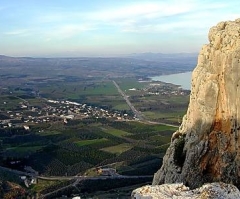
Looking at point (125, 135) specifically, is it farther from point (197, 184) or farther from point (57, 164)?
point (197, 184)

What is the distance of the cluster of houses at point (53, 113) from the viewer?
13775 centimetres

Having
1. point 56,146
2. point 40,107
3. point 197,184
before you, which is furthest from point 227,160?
point 40,107

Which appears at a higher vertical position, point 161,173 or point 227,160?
point 227,160

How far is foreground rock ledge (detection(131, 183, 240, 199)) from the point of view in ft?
65.7

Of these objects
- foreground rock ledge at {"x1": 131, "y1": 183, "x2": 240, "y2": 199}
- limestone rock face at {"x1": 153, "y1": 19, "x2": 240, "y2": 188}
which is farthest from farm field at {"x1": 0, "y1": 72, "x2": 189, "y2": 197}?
foreground rock ledge at {"x1": 131, "y1": 183, "x2": 240, "y2": 199}

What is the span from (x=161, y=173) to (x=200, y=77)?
8.27 metres

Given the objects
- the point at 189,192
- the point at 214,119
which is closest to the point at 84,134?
the point at 214,119

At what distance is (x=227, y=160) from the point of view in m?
28.4

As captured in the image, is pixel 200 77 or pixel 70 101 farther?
pixel 70 101

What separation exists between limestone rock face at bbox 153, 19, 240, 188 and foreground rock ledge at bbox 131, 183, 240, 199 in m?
6.78

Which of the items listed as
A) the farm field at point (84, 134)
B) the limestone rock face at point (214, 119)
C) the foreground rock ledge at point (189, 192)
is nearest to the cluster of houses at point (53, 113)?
the farm field at point (84, 134)

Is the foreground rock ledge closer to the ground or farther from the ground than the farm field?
farther from the ground

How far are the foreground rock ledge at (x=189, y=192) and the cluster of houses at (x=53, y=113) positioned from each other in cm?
11201

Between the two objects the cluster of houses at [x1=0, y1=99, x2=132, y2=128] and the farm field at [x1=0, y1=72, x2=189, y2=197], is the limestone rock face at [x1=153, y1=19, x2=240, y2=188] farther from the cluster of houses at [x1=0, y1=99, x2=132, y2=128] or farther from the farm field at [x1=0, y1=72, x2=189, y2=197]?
the cluster of houses at [x1=0, y1=99, x2=132, y2=128]
